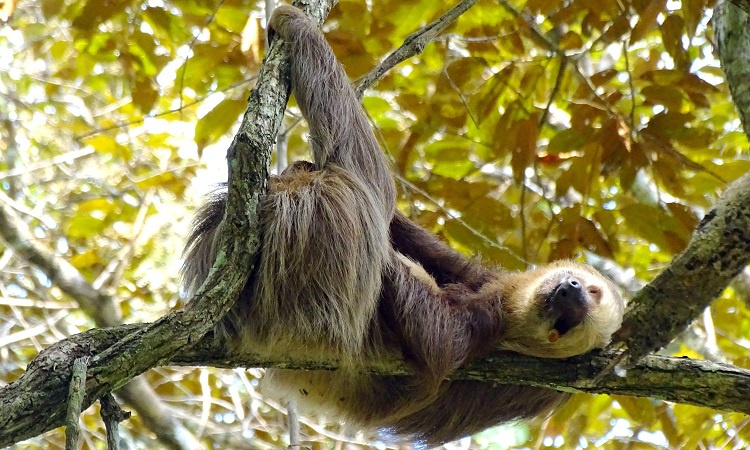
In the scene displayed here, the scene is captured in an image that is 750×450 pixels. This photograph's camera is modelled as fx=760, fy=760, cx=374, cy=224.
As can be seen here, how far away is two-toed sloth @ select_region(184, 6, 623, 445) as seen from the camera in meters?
4.57

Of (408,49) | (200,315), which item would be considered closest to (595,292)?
(408,49)

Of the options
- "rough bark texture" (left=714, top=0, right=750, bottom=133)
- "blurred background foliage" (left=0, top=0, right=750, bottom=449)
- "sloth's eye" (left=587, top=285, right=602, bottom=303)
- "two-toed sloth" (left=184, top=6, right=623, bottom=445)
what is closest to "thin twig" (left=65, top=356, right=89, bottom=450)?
"two-toed sloth" (left=184, top=6, right=623, bottom=445)

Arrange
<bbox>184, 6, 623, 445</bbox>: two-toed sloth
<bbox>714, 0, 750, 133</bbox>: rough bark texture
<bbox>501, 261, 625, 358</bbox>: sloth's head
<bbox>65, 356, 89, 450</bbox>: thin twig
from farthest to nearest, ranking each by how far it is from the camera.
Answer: <bbox>501, 261, 625, 358</bbox>: sloth's head → <bbox>184, 6, 623, 445</bbox>: two-toed sloth → <bbox>714, 0, 750, 133</bbox>: rough bark texture → <bbox>65, 356, 89, 450</bbox>: thin twig

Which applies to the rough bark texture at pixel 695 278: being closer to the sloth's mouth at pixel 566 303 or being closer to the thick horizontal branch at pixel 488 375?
the thick horizontal branch at pixel 488 375

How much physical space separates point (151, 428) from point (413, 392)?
10.3ft

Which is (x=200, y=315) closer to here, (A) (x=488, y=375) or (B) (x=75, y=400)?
(B) (x=75, y=400)

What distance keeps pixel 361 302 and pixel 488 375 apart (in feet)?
3.13

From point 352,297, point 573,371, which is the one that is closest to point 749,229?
point 573,371

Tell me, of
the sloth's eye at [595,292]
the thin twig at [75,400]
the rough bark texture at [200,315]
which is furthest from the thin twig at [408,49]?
the thin twig at [75,400]

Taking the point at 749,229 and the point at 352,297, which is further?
the point at 352,297

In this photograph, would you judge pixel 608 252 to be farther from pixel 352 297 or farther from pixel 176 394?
pixel 176 394

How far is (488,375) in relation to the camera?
4844 millimetres

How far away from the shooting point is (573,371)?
4.59m

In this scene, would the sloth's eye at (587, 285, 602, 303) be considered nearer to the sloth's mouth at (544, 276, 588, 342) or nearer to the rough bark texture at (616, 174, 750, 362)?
the sloth's mouth at (544, 276, 588, 342)
